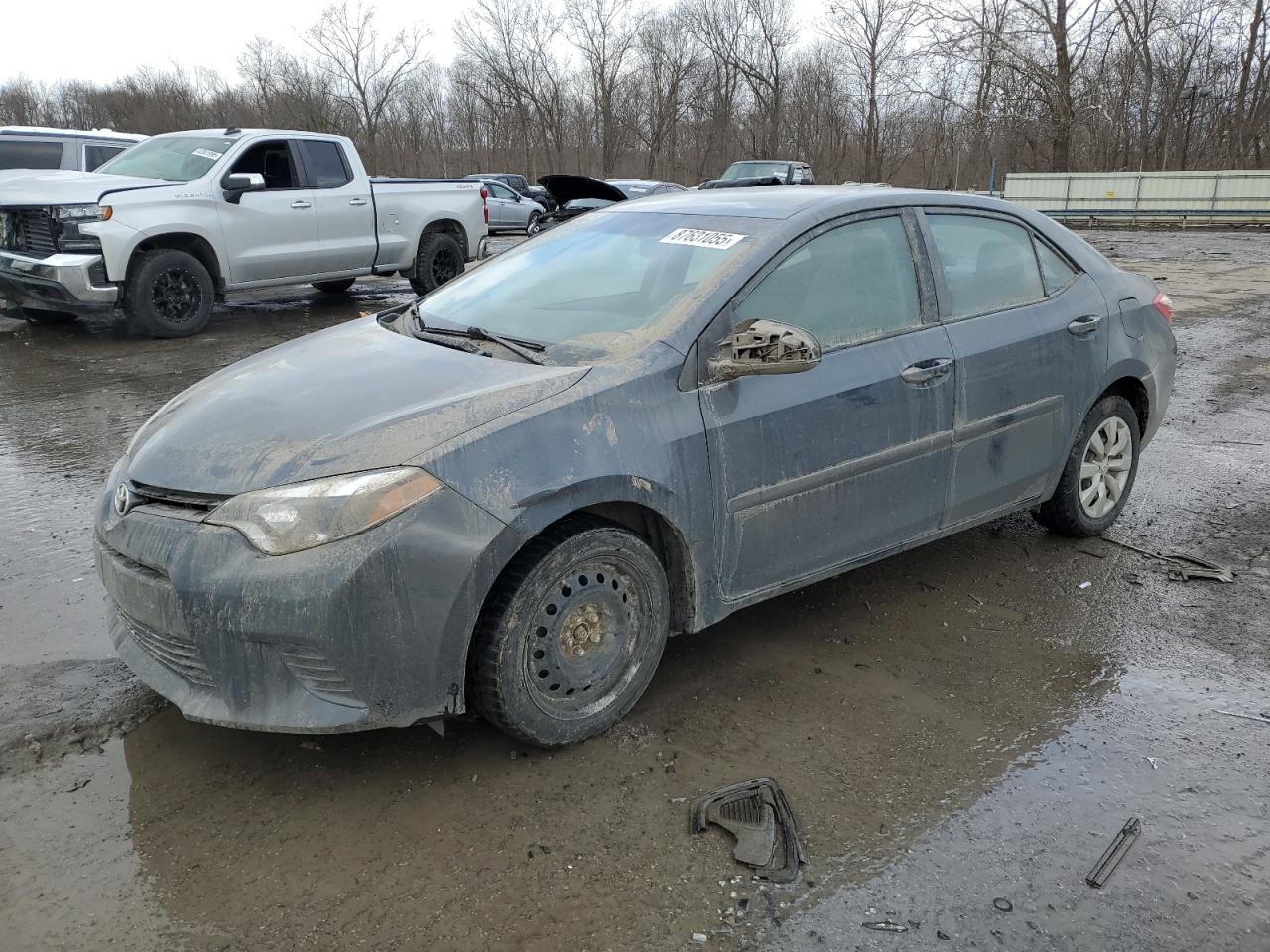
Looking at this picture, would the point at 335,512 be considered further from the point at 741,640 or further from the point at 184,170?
the point at 184,170

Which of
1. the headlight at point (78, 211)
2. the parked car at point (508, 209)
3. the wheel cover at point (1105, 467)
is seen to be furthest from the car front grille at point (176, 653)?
the parked car at point (508, 209)

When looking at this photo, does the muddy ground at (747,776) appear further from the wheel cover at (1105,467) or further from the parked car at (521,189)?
the parked car at (521,189)

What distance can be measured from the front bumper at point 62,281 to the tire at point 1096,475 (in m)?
8.20

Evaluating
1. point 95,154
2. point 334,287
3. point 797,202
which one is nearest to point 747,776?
point 797,202

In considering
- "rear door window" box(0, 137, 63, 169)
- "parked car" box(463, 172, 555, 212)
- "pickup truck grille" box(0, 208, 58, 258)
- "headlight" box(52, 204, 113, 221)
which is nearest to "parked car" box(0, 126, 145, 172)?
"rear door window" box(0, 137, 63, 169)

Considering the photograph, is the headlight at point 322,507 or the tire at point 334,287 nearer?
the headlight at point 322,507

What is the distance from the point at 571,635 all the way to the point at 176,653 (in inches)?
43.6

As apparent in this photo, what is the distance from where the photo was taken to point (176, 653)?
2.75 metres

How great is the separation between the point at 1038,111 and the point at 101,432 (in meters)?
40.1

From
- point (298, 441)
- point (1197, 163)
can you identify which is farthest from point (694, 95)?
point (298, 441)

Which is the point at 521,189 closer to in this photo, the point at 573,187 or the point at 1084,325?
the point at 573,187

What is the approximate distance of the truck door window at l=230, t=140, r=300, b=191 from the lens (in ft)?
33.7

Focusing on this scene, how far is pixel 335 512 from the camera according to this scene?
99.7 inches

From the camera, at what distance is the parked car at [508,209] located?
987 inches
